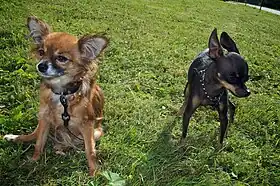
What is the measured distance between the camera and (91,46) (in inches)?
108

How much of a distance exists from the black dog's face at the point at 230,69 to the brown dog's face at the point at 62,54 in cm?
116

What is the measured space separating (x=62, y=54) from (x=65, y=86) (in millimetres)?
311

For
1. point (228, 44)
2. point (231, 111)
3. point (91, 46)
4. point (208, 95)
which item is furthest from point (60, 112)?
point (231, 111)

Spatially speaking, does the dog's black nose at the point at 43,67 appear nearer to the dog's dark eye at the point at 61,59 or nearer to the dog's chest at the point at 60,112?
the dog's dark eye at the point at 61,59

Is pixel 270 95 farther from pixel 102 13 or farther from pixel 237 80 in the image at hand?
pixel 102 13

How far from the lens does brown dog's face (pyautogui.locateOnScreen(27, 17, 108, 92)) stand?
105 inches

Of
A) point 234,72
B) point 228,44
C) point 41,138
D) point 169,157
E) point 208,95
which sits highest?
point 228,44

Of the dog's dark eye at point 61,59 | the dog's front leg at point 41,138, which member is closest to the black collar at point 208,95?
the dog's dark eye at point 61,59

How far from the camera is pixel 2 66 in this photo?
14.2ft

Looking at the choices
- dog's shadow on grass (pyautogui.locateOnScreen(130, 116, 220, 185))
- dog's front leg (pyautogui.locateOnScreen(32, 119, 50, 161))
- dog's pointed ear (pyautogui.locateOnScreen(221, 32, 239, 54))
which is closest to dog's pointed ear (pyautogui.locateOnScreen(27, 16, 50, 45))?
dog's front leg (pyautogui.locateOnScreen(32, 119, 50, 161))

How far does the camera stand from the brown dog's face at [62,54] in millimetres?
2677

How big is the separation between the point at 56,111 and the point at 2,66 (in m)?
1.75

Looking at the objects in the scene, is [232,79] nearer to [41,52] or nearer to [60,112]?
[60,112]

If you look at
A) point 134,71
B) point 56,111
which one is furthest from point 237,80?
point 134,71
